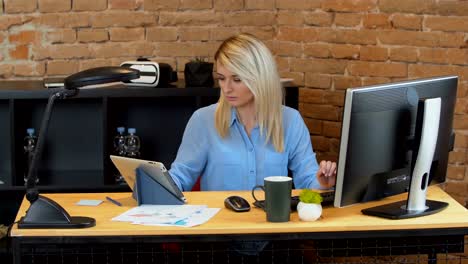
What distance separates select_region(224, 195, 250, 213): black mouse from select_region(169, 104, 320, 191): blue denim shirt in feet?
1.41

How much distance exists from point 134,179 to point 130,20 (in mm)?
1667

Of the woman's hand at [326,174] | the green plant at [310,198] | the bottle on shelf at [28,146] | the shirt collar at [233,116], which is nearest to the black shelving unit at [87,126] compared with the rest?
the bottle on shelf at [28,146]

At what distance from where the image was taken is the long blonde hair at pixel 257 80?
3.18 m

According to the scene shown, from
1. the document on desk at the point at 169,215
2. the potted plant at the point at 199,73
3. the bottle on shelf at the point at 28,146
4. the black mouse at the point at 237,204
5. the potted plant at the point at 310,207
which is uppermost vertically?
the potted plant at the point at 199,73

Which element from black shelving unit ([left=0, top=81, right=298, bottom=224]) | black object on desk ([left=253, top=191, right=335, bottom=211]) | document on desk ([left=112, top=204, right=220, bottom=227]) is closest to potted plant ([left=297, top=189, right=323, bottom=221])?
black object on desk ([left=253, top=191, right=335, bottom=211])

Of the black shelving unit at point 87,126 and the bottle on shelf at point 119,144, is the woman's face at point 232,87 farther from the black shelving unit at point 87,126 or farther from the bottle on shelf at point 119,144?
→ the bottle on shelf at point 119,144

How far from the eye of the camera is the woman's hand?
2.92 meters

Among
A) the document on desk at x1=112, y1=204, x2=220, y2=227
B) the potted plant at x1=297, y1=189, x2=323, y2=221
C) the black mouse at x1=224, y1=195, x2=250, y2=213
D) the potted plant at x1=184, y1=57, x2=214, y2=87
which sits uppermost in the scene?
the potted plant at x1=184, y1=57, x2=214, y2=87

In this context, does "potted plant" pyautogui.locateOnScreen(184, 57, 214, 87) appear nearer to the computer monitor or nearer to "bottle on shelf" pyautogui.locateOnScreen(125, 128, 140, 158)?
"bottle on shelf" pyautogui.locateOnScreen(125, 128, 140, 158)

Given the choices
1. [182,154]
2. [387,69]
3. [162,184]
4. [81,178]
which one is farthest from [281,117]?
[81,178]

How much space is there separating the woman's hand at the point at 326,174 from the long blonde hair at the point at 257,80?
1.05 ft

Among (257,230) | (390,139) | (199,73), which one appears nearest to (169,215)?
(257,230)

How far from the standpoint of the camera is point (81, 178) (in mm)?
4074

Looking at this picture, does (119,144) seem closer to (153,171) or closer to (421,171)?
(153,171)
